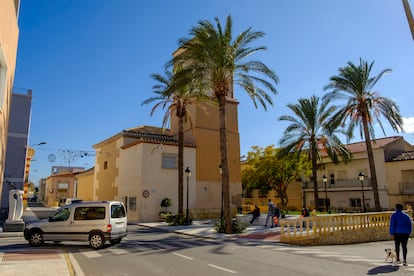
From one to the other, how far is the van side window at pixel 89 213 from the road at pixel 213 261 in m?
1.19

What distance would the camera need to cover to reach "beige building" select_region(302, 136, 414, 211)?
36.9m

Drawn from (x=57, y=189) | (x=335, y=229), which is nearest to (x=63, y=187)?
(x=57, y=189)

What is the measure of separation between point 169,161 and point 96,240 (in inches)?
686

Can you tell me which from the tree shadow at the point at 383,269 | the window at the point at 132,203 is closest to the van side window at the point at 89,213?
the tree shadow at the point at 383,269

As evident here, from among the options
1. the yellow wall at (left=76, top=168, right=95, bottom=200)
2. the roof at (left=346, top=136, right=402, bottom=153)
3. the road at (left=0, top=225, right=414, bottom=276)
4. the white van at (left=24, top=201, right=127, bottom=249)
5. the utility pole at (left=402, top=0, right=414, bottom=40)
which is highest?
the roof at (left=346, top=136, right=402, bottom=153)

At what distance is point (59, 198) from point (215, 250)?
5988 cm

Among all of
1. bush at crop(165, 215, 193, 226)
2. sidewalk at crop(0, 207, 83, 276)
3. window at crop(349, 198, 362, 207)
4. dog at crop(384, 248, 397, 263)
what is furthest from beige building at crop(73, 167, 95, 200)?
dog at crop(384, 248, 397, 263)

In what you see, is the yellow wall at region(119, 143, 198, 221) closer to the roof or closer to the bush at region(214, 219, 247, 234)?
the bush at region(214, 219, 247, 234)

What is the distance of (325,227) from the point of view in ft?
51.1

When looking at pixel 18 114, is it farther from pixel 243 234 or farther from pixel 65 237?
pixel 243 234

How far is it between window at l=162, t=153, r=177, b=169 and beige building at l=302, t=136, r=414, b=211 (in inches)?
654

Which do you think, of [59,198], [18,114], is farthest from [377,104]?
[59,198]

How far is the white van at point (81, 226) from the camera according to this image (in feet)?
41.8

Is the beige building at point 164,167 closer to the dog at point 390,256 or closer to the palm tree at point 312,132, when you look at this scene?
the palm tree at point 312,132
